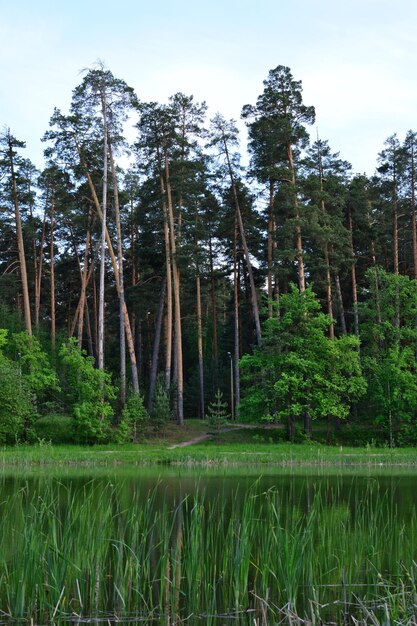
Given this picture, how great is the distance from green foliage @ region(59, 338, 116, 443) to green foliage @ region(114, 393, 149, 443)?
0.72m

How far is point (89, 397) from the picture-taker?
3628 cm

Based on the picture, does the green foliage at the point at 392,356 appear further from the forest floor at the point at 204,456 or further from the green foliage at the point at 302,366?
the forest floor at the point at 204,456

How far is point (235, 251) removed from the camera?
47.2m

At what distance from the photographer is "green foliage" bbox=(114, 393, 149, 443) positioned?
119 ft

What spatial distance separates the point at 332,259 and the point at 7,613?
128 ft

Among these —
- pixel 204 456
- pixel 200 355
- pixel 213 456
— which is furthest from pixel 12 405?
pixel 200 355

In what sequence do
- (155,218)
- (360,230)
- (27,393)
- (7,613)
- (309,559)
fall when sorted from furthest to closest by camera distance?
1. (360,230)
2. (155,218)
3. (27,393)
4. (309,559)
5. (7,613)

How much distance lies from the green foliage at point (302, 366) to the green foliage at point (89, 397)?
7227 millimetres

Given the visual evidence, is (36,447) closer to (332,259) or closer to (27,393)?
(27,393)

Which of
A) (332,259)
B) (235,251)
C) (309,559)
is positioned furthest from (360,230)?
(309,559)

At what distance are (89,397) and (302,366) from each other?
34.9 feet

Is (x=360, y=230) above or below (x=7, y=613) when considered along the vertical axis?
above

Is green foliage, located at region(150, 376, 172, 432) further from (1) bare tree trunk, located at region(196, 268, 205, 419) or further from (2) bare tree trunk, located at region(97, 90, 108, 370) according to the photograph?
(1) bare tree trunk, located at region(196, 268, 205, 419)

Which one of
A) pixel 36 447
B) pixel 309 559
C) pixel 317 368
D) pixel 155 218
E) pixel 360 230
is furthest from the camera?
pixel 360 230
